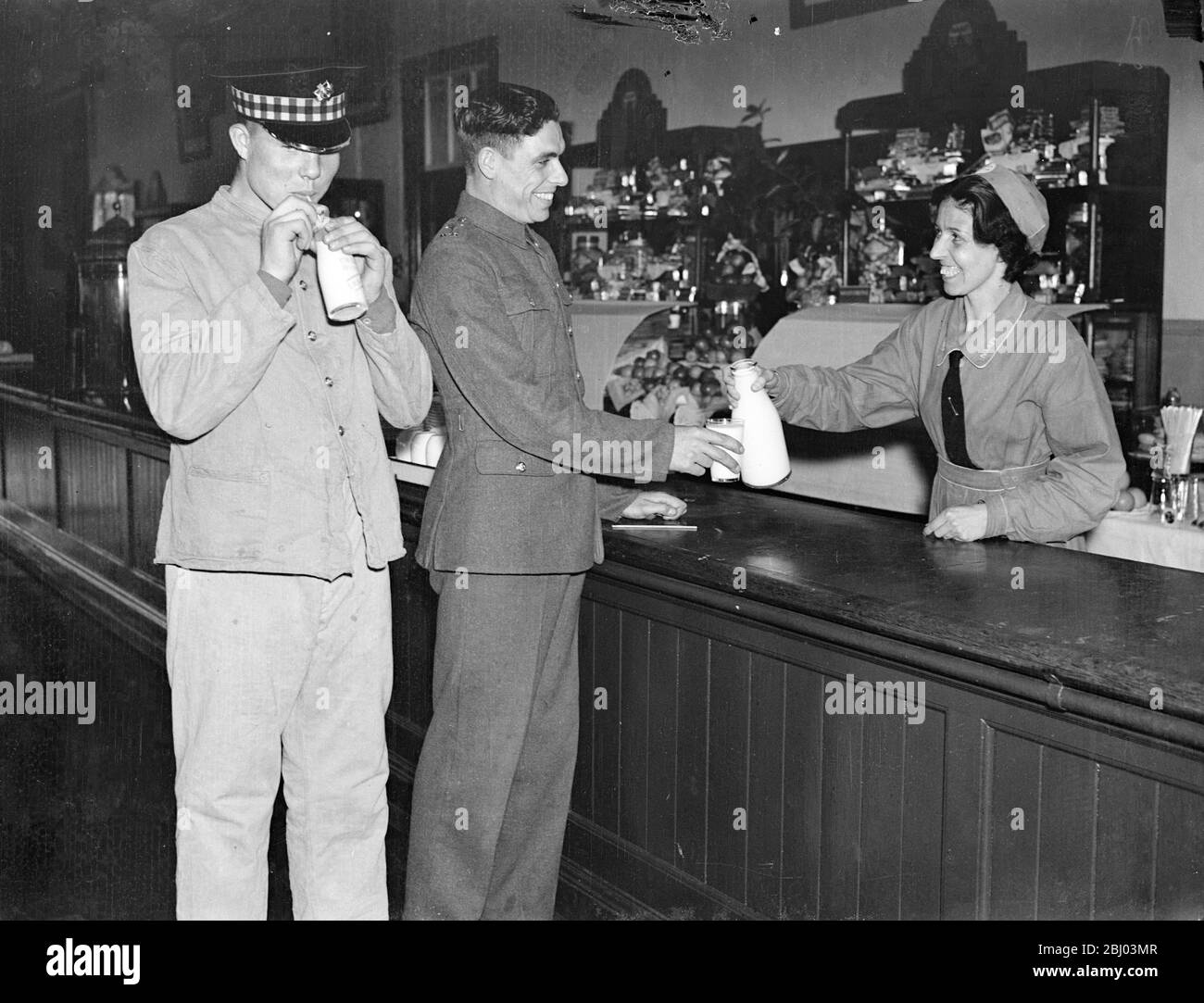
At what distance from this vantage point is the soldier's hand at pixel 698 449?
255 cm

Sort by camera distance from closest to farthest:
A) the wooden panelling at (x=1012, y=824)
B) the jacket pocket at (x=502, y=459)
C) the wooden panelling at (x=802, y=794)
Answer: the wooden panelling at (x=1012, y=824) → the wooden panelling at (x=802, y=794) → the jacket pocket at (x=502, y=459)

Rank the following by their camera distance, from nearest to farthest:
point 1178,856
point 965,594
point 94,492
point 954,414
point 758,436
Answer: point 1178,856
point 965,594
point 758,436
point 954,414
point 94,492

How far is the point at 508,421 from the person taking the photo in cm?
253

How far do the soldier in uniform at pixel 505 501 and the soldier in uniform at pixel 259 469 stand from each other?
234 mm

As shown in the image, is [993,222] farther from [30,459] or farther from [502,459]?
[30,459]

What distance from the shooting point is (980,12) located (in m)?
5.00

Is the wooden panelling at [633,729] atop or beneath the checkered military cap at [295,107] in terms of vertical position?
beneath

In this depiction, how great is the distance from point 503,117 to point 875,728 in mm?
1355

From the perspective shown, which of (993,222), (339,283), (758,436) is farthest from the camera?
(993,222)

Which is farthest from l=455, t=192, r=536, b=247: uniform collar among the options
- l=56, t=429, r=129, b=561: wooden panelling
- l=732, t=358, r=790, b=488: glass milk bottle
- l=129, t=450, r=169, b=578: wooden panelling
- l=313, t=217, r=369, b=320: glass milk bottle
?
l=56, t=429, r=129, b=561: wooden panelling

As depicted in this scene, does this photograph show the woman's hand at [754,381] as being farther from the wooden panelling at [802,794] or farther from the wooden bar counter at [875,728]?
the wooden panelling at [802,794]

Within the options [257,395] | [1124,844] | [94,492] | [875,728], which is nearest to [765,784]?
[875,728]

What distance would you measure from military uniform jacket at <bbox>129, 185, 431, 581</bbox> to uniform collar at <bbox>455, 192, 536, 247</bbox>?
0.34 m

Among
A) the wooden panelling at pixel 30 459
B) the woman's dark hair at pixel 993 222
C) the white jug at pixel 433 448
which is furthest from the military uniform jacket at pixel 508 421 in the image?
the wooden panelling at pixel 30 459
